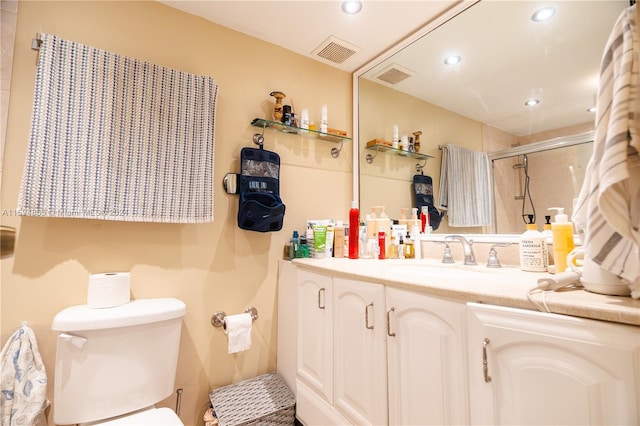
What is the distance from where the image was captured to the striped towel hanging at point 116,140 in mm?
1144

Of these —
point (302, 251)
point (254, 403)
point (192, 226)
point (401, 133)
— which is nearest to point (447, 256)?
point (302, 251)

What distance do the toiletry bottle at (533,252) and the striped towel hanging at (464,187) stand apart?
0.96 feet

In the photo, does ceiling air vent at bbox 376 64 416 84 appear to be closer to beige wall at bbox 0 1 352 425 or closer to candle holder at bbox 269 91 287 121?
beige wall at bbox 0 1 352 425

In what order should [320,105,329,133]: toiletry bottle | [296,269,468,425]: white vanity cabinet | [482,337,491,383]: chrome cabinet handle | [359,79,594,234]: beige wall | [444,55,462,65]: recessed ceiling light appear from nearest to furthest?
[482,337,491,383]: chrome cabinet handle → [296,269,468,425]: white vanity cabinet → [359,79,594,234]: beige wall → [444,55,462,65]: recessed ceiling light → [320,105,329,133]: toiletry bottle

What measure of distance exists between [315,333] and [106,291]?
0.92 metres

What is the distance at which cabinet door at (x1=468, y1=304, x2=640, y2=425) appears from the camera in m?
0.55

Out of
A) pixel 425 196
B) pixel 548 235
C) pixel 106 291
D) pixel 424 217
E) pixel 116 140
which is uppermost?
pixel 116 140

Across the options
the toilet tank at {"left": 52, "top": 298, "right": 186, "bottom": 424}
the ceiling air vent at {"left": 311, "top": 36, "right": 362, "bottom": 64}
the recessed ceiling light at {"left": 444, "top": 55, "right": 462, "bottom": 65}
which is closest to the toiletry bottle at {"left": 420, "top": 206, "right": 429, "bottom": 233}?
the recessed ceiling light at {"left": 444, "top": 55, "right": 462, "bottom": 65}

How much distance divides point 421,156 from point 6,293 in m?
2.09

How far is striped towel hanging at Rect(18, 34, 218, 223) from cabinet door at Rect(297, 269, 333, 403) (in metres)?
0.64

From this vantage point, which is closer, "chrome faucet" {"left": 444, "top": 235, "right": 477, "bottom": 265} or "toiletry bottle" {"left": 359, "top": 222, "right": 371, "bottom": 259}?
"chrome faucet" {"left": 444, "top": 235, "right": 477, "bottom": 265}

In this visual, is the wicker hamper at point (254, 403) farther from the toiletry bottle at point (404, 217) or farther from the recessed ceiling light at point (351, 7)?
the recessed ceiling light at point (351, 7)

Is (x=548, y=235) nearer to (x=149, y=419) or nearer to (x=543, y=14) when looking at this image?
(x=543, y=14)

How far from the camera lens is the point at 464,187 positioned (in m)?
1.57
